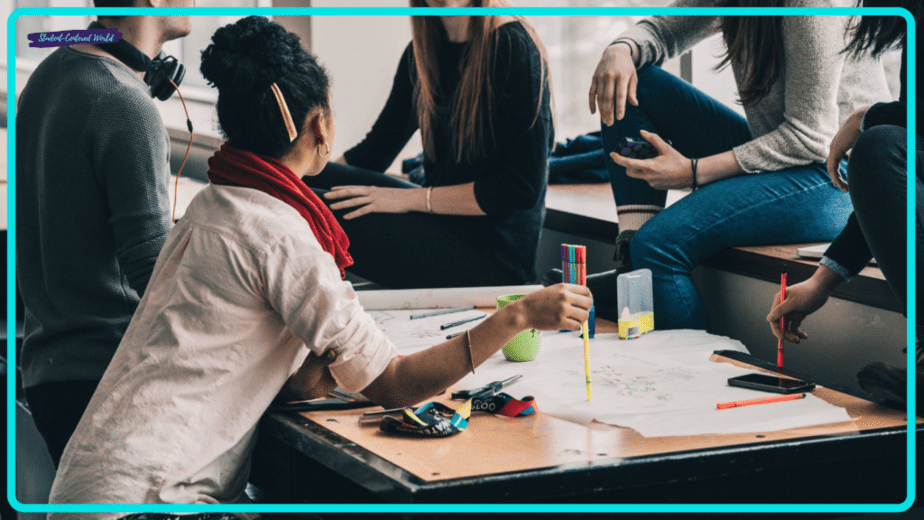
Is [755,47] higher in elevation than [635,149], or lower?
higher

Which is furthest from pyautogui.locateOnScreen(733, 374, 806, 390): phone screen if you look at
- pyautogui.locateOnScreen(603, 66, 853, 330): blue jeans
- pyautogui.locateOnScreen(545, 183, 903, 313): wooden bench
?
pyautogui.locateOnScreen(603, 66, 853, 330): blue jeans

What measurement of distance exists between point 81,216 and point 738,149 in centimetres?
100

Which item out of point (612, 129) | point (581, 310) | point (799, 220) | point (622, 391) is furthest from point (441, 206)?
point (581, 310)

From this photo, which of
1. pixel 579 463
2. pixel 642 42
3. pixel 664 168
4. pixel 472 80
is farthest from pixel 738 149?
pixel 579 463

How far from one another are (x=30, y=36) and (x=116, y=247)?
263mm

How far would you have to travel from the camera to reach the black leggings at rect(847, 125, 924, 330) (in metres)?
0.95

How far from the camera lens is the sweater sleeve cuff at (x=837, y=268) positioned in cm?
114

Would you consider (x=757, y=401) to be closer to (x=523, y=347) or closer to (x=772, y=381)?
(x=772, y=381)

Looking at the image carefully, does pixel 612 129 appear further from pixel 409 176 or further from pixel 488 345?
pixel 409 176

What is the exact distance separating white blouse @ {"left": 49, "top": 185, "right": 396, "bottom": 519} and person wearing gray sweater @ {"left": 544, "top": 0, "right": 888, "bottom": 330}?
696 mm

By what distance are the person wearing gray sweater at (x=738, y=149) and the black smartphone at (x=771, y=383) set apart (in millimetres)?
355

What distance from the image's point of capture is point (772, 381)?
1.03 metres

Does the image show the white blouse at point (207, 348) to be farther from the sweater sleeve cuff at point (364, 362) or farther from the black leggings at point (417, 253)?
the black leggings at point (417, 253)

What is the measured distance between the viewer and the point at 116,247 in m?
1.10
